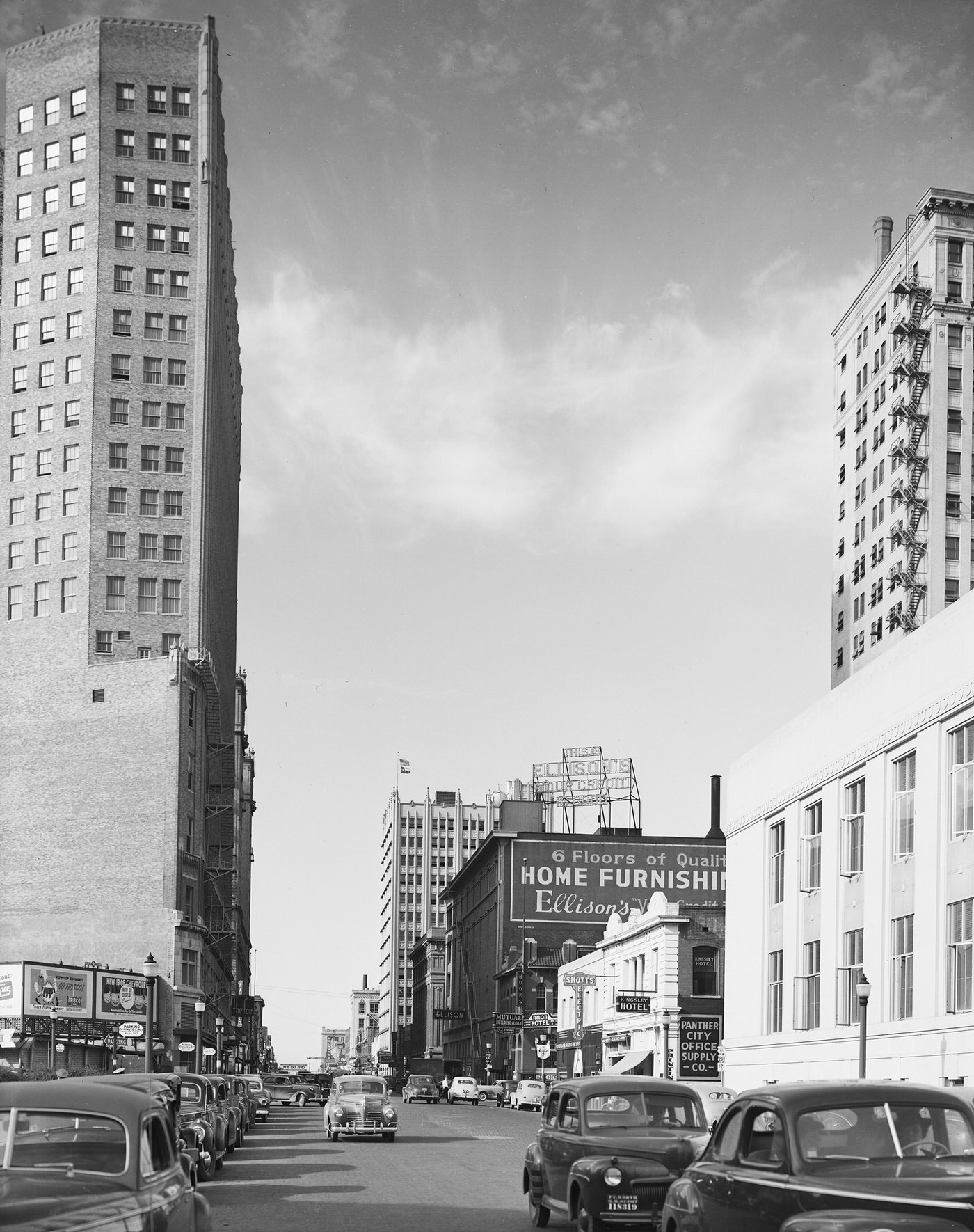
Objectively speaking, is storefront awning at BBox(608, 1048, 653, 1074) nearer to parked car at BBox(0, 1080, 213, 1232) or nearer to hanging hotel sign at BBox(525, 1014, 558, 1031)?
hanging hotel sign at BBox(525, 1014, 558, 1031)

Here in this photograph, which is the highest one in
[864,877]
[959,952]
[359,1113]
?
[864,877]

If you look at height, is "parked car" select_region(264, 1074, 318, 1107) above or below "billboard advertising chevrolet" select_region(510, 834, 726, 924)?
below

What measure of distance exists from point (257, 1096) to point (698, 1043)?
23.9 metres

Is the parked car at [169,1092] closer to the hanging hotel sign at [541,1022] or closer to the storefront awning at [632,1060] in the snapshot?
the storefront awning at [632,1060]

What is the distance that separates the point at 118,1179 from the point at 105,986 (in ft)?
220

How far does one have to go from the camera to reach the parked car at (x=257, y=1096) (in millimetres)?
51800

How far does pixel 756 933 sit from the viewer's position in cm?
4988

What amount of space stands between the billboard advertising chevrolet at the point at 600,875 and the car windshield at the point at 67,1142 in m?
109

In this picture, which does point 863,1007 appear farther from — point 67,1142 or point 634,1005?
point 634,1005

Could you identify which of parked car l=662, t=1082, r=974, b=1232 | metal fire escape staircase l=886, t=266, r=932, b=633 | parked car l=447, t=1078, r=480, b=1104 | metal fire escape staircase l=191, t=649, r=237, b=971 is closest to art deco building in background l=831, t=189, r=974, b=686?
metal fire escape staircase l=886, t=266, r=932, b=633

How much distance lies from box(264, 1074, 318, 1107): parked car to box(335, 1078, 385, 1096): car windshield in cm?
3913

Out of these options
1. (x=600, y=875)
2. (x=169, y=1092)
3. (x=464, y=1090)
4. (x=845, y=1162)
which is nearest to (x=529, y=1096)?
(x=464, y=1090)

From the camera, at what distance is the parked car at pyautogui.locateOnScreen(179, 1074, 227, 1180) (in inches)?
→ 952

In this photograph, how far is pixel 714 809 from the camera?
124188 millimetres
